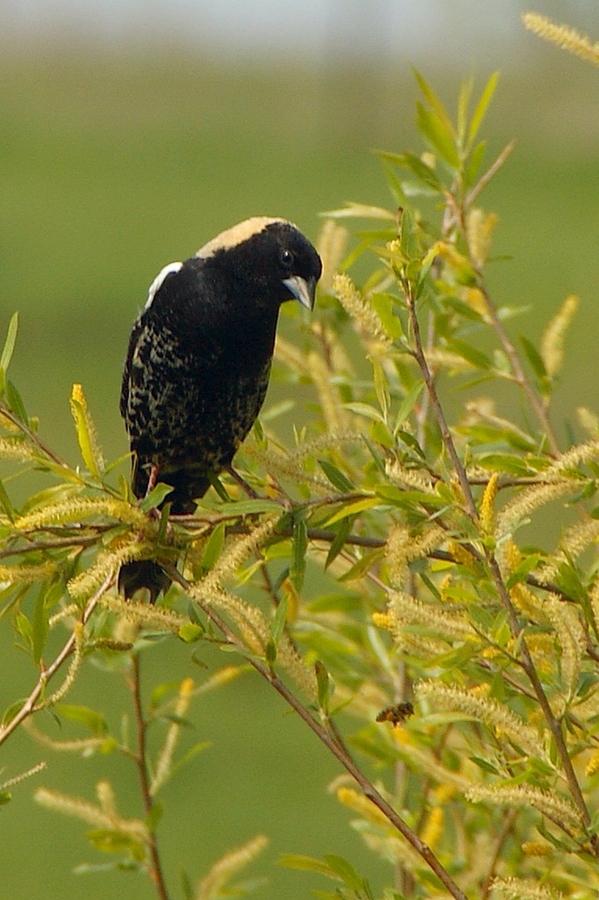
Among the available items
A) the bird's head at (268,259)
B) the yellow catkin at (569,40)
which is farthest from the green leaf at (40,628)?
the bird's head at (268,259)

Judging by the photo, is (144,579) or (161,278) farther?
(161,278)

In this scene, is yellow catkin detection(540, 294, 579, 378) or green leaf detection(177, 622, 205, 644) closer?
green leaf detection(177, 622, 205, 644)

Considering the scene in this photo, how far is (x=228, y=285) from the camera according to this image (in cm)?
264

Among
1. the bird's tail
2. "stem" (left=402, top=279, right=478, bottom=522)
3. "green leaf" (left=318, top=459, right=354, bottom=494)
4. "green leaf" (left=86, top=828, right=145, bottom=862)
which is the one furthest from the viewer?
the bird's tail

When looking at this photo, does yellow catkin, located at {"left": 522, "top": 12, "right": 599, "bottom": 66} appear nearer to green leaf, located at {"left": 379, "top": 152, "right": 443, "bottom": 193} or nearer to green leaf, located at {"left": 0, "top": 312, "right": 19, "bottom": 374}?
green leaf, located at {"left": 379, "top": 152, "right": 443, "bottom": 193}

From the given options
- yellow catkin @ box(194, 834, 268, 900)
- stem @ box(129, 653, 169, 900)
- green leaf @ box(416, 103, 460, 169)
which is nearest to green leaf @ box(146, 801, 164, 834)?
stem @ box(129, 653, 169, 900)

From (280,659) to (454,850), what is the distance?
1.00 m

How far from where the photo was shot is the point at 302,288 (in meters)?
2.48

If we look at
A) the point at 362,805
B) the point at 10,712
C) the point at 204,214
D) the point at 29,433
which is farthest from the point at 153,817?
the point at 204,214

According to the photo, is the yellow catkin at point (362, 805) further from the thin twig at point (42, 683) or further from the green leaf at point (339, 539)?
the thin twig at point (42, 683)

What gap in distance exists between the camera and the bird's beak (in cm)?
243

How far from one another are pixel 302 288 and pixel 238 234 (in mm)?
304

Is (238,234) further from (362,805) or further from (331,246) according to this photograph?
(362,805)

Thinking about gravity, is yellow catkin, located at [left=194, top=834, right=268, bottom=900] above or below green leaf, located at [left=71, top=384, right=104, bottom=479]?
below
